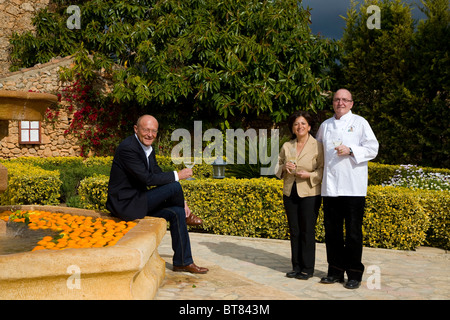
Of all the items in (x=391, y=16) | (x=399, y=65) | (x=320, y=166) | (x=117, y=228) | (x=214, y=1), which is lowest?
(x=117, y=228)

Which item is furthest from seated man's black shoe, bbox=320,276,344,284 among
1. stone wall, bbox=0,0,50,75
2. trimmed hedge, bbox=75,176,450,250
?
stone wall, bbox=0,0,50,75

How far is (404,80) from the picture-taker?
1199cm

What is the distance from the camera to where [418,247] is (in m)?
6.56

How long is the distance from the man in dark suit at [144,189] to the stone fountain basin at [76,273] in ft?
3.22

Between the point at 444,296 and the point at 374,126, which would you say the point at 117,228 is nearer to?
the point at 444,296

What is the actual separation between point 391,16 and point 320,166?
9.74 m

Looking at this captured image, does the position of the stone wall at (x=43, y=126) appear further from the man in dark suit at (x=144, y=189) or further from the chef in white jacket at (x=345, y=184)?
the chef in white jacket at (x=345, y=184)

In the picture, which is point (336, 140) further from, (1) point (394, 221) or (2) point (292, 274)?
(1) point (394, 221)

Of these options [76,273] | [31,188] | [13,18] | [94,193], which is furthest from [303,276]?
[13,18]

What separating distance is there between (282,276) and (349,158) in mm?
1483

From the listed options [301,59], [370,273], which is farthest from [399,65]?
[370,273]

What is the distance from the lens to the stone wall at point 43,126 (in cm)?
1466

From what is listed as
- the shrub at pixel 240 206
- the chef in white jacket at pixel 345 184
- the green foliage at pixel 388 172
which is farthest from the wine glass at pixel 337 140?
the green foliage at pixel 388 172

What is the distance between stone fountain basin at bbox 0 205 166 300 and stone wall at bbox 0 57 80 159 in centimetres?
1281
